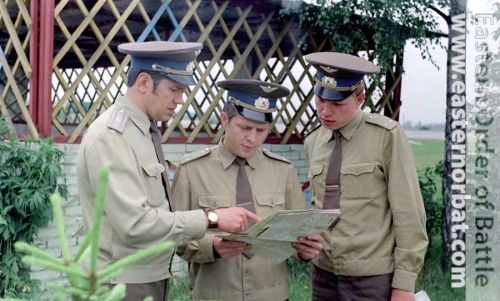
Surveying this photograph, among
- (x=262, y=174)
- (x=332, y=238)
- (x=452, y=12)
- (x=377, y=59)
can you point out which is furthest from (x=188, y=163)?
(x=452, y=12)

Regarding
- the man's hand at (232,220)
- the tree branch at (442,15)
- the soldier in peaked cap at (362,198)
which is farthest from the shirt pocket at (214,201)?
the tree branch at (442,15)

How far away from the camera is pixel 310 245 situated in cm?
218

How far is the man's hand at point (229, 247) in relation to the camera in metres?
2.08

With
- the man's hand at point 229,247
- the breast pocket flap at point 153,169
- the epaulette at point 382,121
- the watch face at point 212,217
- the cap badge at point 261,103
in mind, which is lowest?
the man's hand at point 229,247

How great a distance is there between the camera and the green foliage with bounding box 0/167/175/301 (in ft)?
2.63

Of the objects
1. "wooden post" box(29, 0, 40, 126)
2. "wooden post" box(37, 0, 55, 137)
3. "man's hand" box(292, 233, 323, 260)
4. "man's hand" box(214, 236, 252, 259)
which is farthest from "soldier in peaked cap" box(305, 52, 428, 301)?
"wooden post" box(29, 0, 40, 126)

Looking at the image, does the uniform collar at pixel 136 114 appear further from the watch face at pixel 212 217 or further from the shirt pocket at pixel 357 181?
the shirt pocket at pixel 357 181

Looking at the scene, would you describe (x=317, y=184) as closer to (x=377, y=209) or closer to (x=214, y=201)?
(x=377, y=209)

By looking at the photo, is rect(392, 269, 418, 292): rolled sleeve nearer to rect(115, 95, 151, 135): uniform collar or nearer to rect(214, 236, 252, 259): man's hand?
rect(214, 236, 252, 259): man's hand

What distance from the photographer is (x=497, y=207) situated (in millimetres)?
5430

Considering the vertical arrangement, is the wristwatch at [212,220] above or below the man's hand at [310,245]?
above

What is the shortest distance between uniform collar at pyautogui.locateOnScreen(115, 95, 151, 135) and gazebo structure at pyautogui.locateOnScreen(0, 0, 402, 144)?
2427 mm

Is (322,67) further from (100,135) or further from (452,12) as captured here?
(452,12)

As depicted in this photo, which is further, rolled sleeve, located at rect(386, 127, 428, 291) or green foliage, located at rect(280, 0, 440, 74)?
green foliage, located at rect(280, 0, 440, 74)
